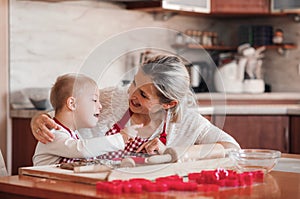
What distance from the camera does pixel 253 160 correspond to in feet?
5.65

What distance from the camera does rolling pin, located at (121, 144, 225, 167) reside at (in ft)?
5.40

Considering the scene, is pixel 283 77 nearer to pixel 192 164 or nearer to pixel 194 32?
pixel 194 32

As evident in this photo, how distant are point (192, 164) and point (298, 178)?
0.27 meters

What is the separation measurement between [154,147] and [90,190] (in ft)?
0.94

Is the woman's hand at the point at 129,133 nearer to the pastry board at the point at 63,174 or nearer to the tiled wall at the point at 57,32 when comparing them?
the pastry board at the point at 63,174

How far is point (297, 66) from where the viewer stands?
15.5 ft

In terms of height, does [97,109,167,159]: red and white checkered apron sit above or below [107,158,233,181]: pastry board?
above

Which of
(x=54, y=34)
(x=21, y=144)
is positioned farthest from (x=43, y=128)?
(x=54, y=34)

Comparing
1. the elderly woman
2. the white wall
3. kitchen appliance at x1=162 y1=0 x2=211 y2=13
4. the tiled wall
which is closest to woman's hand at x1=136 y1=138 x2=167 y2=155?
the elderly woman

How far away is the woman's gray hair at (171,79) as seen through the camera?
1.64m

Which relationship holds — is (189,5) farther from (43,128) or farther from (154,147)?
(154,147)

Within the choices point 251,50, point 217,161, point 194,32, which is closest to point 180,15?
point 194,32

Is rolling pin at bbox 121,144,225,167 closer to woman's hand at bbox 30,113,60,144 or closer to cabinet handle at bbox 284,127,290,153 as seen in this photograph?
woman's hand at bbox 30,113,60,144

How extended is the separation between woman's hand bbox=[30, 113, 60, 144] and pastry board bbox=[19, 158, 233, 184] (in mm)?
240
